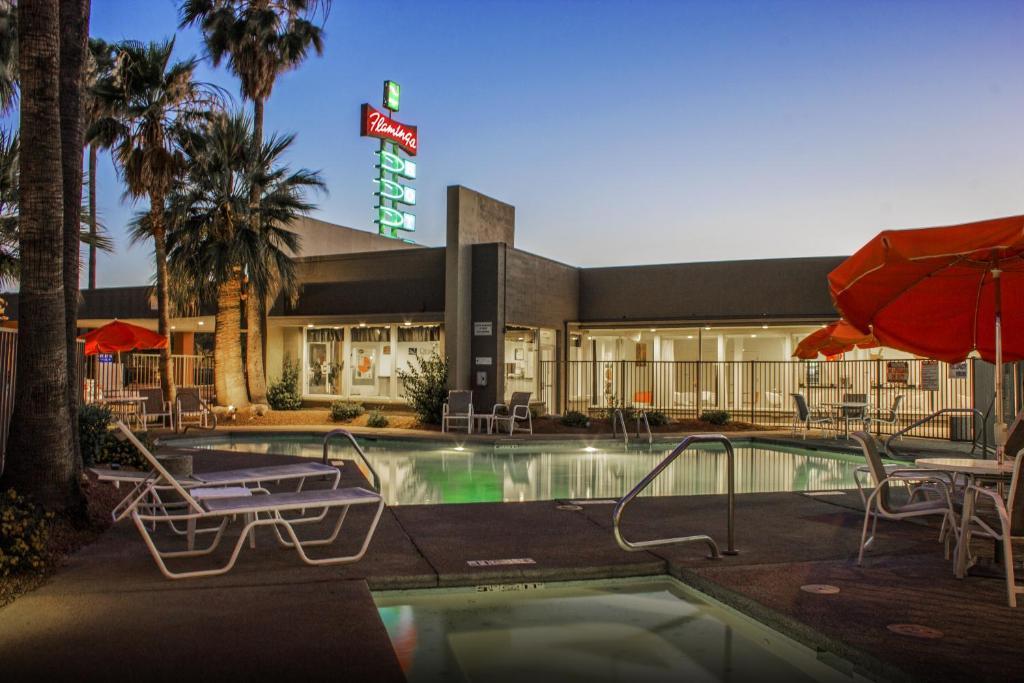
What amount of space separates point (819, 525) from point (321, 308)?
18336 millimetres

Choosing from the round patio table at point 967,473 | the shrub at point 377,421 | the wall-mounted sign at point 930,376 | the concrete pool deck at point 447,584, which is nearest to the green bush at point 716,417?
the wall-mounted sign at point 930,376

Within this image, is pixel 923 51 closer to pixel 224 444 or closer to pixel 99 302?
pixel 224 444

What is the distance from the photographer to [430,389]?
65.9 feet

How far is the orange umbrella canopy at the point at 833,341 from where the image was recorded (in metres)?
14.5

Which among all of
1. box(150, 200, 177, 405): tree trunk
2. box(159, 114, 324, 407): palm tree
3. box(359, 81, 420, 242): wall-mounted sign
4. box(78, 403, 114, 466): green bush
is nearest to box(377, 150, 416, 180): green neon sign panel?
box(359, 81, 420, 242): wall-mounted sign

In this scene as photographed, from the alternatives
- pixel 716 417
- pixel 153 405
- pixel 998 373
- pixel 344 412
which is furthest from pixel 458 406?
pixel 998 373

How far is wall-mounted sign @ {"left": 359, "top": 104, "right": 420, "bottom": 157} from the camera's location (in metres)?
33.6

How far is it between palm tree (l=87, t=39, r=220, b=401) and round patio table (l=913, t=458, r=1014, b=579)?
1707cm

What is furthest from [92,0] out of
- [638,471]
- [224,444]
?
[224,444]

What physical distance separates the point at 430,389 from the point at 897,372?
36.6 ft

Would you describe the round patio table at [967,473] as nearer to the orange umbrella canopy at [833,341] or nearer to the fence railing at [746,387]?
the orange umbrella canopy at [833,341]

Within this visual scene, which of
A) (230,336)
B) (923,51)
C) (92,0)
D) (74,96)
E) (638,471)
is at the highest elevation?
Answer: (923,51)

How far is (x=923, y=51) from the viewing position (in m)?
13.8

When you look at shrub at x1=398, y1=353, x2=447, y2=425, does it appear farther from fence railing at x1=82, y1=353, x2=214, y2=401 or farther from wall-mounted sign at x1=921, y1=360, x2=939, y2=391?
wall-mounted sign at x1=921, y1=360, x2=939, y2=391
